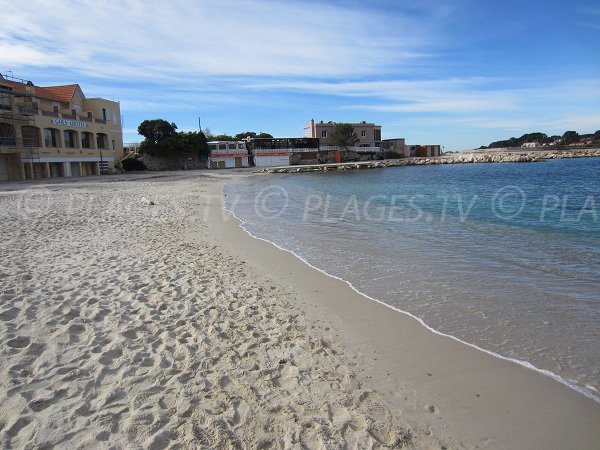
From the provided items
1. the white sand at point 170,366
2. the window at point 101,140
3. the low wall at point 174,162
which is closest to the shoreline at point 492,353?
the white sand at point 170,366

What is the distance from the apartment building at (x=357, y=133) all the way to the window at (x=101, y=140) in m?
47.0

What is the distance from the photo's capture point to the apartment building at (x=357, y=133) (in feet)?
296

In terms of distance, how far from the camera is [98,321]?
5.52 meters

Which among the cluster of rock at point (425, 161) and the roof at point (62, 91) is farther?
the cluster of rock at point (425, 161)

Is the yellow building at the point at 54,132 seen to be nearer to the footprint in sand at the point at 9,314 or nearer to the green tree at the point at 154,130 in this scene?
the green tree at the point at 154,130

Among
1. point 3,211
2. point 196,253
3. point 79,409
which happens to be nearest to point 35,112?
point 3,211

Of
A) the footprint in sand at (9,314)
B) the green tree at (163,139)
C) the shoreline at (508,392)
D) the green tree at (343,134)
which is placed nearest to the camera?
the shoreline at (508,392)

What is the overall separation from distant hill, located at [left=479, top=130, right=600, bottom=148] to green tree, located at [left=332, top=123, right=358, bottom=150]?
105 metres

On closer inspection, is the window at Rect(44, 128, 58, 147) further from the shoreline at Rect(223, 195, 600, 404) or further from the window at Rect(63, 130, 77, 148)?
the shoreline at Rect(223, 195, 600, 404)

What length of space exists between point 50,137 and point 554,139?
186274 mm

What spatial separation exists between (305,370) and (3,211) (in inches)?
697

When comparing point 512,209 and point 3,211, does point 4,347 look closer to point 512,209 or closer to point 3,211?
point 3,211

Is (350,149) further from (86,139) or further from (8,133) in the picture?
(8,133)

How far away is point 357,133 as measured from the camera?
93.0m
